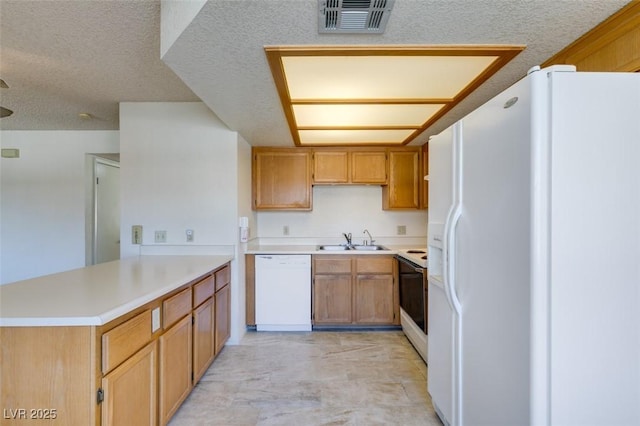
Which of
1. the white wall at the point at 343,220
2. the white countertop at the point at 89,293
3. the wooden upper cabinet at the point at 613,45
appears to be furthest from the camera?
the white wall at the point at 343,220

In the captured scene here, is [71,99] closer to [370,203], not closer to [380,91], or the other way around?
[380,91]

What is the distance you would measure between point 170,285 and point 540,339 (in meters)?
1.70

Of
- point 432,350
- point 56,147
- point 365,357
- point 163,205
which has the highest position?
point 56,147

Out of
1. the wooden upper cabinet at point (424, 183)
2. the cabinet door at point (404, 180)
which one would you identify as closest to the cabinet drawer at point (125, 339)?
the cabinet door at point (404, 180)

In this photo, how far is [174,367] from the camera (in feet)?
5.95

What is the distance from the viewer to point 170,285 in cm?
169

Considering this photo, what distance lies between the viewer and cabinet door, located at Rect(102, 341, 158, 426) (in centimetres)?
124

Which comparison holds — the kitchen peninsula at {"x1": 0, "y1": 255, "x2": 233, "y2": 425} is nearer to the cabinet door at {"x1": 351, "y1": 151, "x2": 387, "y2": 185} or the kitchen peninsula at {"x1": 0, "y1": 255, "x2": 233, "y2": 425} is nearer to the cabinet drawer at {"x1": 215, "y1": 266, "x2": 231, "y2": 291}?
the cabinet drawer at {"x1": 215, "y1": 266, "x2": 231, "y2": 291}

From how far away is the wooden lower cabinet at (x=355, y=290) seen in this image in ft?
10.9

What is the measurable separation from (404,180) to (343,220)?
91 centimetres

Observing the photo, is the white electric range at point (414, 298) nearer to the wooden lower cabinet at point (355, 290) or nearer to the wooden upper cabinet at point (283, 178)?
the wooden lower cabinet at point (355, 290)

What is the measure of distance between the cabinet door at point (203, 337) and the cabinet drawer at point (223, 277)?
0.63 ft

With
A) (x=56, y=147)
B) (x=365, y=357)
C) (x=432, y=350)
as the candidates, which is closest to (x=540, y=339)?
(x=432, y=350)

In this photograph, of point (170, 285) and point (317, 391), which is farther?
point (317, 391)
